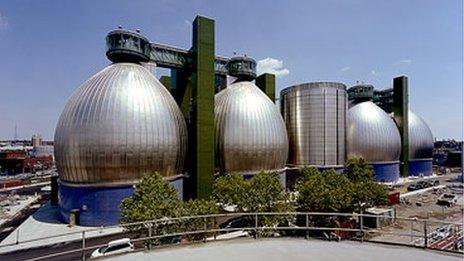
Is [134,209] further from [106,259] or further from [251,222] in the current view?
[106,259]

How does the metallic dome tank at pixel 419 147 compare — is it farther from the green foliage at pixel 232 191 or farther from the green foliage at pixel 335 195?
the green foliage at pixel 232 191

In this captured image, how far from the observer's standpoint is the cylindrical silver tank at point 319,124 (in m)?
55.7

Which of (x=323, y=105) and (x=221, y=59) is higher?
(x=221, y=59)

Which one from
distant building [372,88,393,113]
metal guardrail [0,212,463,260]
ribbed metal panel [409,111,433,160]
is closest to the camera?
metal guardrail [0,212,463,260]

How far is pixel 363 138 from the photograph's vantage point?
213 ft

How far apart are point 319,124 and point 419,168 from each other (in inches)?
1700

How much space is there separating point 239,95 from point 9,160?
87.7 m

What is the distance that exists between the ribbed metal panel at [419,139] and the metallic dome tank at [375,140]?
11820 millimetres

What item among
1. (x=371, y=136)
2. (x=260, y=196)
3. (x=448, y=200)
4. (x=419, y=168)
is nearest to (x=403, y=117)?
(x=371, y=136)

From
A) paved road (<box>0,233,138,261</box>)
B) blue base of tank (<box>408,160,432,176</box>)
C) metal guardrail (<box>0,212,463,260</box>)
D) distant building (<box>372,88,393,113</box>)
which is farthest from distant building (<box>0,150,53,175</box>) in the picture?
blue base of tank (<box>408,160,432,176</box>)

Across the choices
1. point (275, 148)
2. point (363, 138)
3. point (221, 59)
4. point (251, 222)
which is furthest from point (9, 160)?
point (363, 138)

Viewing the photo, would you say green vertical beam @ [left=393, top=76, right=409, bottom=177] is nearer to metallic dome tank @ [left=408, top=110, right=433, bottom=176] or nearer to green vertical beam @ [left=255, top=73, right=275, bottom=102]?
metallic dome tank @ [left=408, top=110, right=433, bottom=176]

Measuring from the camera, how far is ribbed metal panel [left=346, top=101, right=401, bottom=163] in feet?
212

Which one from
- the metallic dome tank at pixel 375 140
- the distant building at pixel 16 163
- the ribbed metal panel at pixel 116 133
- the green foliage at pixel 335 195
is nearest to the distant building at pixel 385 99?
the metallic dome tank at pixel 375 140
